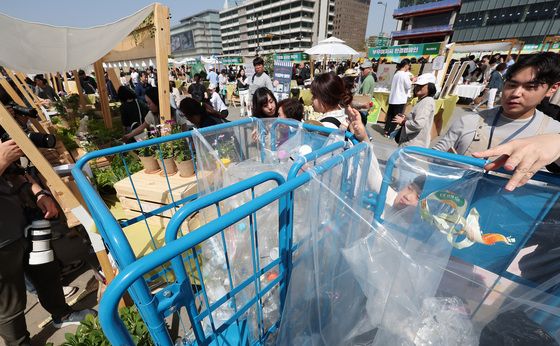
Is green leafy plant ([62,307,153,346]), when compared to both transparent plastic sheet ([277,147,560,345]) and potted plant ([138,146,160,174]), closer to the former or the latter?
transparent plastic sheet ([277,147,560,345])

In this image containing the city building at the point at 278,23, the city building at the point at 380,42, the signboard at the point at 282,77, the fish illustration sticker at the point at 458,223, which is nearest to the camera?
the fish illustration sticker at the point at 458,223

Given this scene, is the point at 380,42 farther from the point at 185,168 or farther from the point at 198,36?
the point at 198,36

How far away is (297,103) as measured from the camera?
318 cm

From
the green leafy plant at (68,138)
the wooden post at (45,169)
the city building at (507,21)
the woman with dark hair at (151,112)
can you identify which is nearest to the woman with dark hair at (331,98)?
the wooden post at (45,169)

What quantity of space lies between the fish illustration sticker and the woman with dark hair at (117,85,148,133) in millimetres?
5022

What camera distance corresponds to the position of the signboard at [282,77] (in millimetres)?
7207

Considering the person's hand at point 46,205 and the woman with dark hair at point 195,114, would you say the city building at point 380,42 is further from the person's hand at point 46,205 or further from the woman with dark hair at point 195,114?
the person's hand at point 46,205

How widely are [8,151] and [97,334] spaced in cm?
141

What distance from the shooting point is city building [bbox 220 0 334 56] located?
231 ft

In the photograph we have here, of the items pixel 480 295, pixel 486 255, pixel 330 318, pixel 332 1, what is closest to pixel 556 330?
pixel 480 295

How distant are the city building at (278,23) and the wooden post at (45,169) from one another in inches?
2742

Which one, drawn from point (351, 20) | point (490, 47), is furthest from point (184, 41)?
point (490, 47)

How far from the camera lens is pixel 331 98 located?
7.86 ft

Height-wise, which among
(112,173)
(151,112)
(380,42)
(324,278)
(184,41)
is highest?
(184,41)
